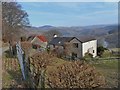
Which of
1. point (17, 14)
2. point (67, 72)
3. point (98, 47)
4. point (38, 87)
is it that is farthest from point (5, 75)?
point (98, 47)

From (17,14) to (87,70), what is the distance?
19.7ft

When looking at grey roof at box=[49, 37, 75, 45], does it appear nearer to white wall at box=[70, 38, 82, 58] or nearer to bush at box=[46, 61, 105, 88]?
white wall at box=[70, 38, 82, 58]

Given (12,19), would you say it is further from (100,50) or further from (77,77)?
(100,50)

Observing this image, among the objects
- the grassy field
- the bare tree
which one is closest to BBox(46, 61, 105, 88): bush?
the grassy field

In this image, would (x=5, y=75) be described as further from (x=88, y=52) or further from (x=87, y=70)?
(x=88, y=52)

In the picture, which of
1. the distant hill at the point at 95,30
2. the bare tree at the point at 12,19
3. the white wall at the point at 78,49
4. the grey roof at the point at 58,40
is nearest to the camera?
the distant hill at the point at 95,30

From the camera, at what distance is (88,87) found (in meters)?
2.44

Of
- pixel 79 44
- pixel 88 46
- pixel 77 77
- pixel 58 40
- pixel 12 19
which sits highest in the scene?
pixel 12 19

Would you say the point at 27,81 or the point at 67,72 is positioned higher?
the point at 67,72

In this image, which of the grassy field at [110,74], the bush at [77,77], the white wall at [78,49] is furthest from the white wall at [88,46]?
the bush at [77,77]

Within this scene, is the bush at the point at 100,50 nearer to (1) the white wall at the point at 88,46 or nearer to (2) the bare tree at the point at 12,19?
(1) the white wall at the point at 88,46

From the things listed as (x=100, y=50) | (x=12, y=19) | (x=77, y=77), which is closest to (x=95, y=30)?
(x=12, y=19)

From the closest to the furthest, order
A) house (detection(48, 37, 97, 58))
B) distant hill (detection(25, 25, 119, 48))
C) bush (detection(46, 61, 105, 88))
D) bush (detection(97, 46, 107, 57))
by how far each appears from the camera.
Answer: bush (detection(46, 61, 105, 88)) < distant hill (detection(25, 25, 119, 48)) < bush (detection(97, 46, 107, 57)) < house (detection(48, 37, 97, 58))

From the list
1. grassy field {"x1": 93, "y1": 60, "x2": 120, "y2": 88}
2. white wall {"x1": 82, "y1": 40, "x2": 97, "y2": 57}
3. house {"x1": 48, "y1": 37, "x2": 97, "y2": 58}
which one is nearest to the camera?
grassy field {"x1": 93, "y1": 60, "x2": 120, "y2": 88}
